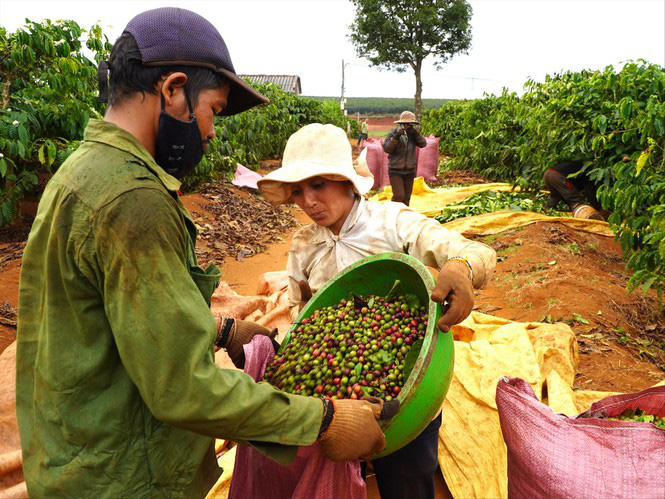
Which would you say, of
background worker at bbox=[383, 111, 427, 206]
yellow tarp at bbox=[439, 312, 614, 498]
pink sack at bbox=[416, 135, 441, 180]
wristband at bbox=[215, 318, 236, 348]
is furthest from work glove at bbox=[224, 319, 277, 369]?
pink sack at bbox=[416, 135, 441, 180]

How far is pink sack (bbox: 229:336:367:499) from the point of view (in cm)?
146

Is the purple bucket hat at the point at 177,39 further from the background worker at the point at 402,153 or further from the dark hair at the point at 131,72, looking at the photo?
the background worker at the point at 402,153

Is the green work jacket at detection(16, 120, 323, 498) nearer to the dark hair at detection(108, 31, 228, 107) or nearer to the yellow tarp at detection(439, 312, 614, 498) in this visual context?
the dark hair at detection(108, 31, 228, 107)

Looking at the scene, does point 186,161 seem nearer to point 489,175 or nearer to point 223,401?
point 223,401

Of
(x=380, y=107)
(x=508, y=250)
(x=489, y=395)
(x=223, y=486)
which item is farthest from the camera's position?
(x=380, y=107)

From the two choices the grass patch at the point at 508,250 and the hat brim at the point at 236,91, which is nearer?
the hat brim at the point at 236,91

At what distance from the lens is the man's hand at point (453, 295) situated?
1.45 metres

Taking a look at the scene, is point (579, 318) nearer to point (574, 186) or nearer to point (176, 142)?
point (176, 142)

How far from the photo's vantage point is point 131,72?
43.0 inches

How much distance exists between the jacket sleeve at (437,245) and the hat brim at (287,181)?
211mm

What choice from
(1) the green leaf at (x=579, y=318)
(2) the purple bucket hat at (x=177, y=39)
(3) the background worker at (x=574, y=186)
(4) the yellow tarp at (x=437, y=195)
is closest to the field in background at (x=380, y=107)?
(4) the yellow tarp at (x=437, y=195)

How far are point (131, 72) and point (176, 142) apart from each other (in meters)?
0.18

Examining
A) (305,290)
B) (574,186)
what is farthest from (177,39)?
(574,186)

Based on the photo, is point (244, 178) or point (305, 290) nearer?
point (305, 290)
